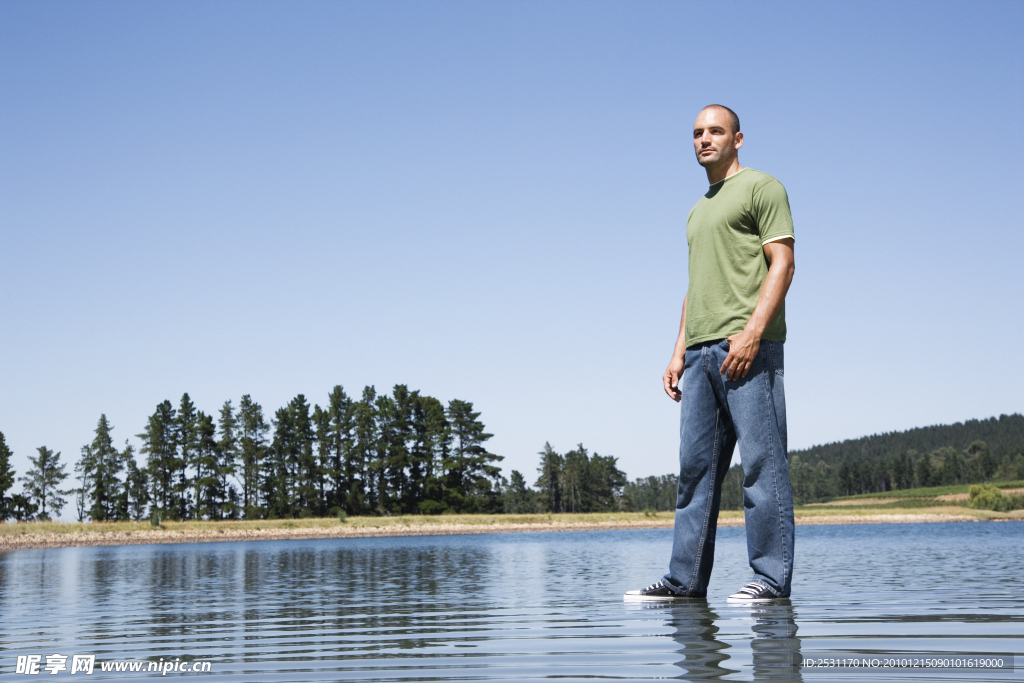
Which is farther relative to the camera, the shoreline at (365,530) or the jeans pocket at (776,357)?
the shoreline at (365,530)

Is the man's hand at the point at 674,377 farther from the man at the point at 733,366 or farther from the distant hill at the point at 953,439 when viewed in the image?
the distant hill at the point at 953,439

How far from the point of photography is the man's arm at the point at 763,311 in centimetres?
365

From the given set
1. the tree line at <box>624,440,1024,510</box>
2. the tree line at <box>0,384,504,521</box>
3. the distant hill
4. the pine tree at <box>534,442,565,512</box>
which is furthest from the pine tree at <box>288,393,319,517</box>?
the distant hill

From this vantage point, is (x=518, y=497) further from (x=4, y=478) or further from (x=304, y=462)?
(x=4, y=478)

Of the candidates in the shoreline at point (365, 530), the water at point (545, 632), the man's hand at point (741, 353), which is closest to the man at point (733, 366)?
the man's hand at point (741, 353)

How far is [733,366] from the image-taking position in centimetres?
370

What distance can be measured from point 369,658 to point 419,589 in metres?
3.95

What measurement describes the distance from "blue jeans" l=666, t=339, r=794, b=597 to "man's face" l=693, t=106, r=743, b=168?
3.22 feet

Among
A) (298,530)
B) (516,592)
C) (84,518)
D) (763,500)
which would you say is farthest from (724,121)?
(84,518)

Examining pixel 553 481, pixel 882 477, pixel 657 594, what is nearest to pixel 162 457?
pixel 553 481

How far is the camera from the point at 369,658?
2.82m

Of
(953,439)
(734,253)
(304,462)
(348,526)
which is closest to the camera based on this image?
(734,253)

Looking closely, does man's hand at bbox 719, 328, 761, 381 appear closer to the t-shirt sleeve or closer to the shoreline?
the t-shirt sleeve

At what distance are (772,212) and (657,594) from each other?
2.02 m
